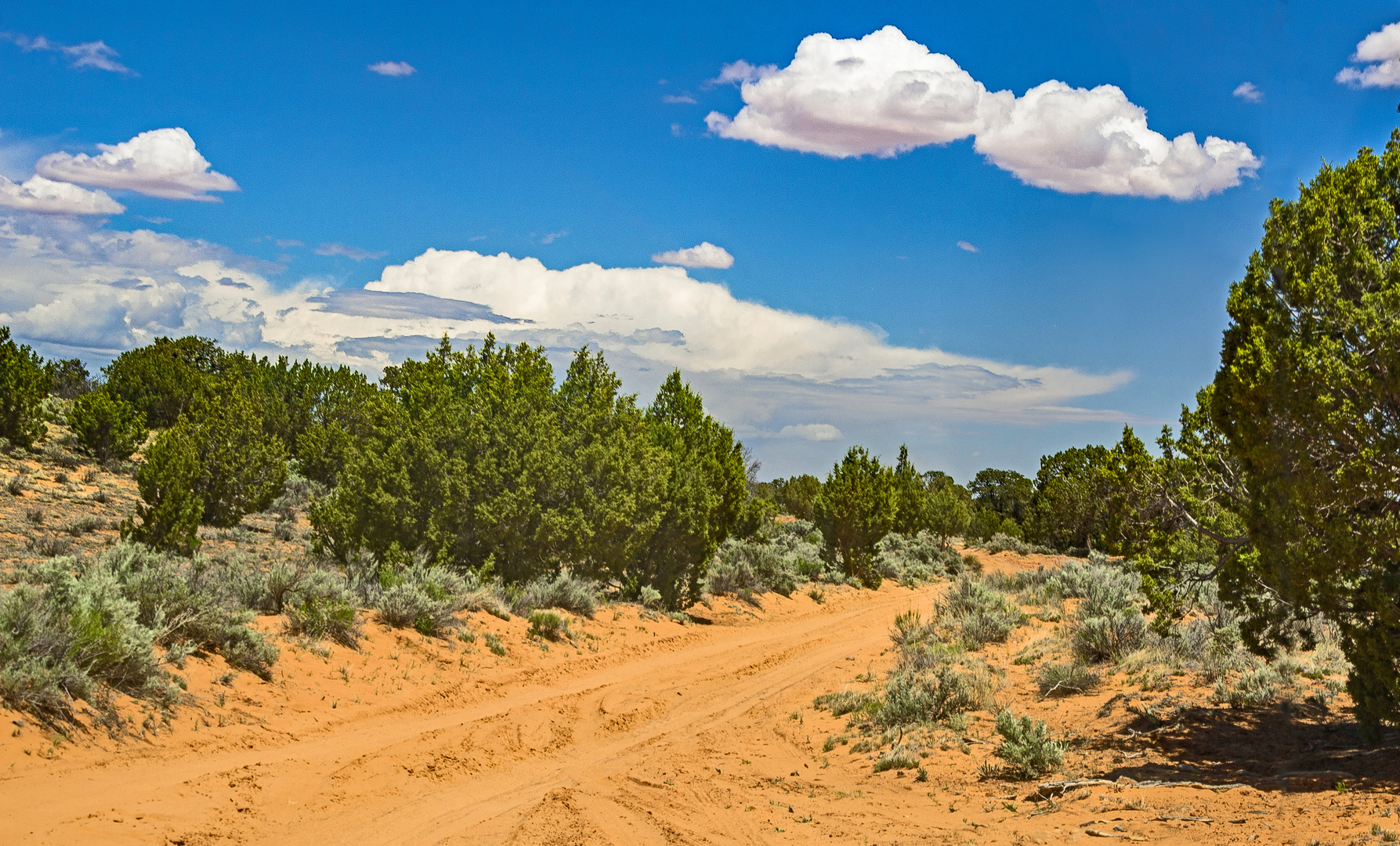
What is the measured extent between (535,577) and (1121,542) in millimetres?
12123

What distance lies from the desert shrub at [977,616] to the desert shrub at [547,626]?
6.97 metres

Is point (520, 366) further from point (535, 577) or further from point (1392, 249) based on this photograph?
point (1392, 249)

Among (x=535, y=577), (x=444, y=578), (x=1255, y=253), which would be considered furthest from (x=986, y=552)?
(x=1255, y=253)

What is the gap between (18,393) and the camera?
33.2 metres

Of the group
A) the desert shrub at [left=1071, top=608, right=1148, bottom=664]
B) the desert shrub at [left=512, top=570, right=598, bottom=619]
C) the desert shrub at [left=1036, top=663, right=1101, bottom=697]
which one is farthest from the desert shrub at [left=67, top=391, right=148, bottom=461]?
the desert shrub at [left=1036, top=663, right=1101, bottom=697]

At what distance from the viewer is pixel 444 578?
15781 millimetres

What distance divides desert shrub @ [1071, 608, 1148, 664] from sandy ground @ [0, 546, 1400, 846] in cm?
97

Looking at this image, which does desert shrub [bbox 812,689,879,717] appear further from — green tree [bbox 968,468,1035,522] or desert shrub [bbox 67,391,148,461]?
green tree [bbox 968,468,1035,522]

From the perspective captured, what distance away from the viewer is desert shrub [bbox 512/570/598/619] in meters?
17.4

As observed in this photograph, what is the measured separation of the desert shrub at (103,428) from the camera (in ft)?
122

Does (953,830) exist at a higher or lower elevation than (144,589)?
lower

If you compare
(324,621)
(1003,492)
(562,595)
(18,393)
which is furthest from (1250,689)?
(1003,492)

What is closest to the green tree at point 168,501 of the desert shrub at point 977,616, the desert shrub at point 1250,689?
the desert shrub at point 977,616

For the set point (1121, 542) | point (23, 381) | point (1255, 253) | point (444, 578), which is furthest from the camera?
point (23, 381)
